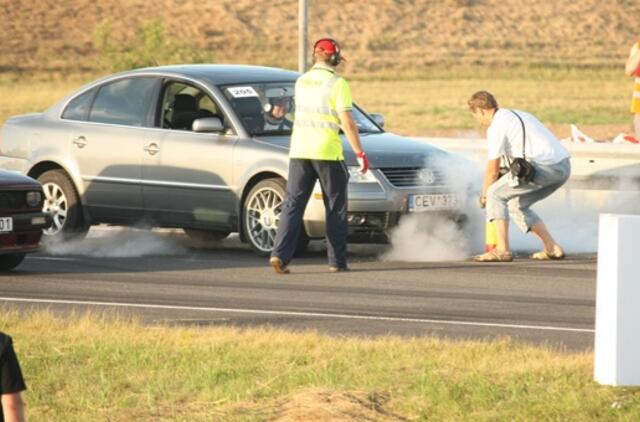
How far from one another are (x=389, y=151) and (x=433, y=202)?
548 millimetres

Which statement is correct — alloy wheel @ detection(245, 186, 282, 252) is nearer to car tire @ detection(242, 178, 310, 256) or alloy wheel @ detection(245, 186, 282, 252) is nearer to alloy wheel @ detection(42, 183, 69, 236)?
car tire @ detection(242, 178, 310, 256)

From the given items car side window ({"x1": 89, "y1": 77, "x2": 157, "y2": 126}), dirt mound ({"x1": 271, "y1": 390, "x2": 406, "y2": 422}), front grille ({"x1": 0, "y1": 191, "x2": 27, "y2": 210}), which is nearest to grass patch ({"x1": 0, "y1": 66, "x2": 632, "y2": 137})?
car side window ({"x1": 89, "y1": 77, "x2": 157, "y2": 126})

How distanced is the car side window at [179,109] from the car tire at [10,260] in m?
2.16

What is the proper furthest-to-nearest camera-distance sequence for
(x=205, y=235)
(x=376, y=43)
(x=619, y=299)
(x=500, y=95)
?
(x=376, y=43), (x=500, y=95), (x=205, y=235), (x=619, y=299)

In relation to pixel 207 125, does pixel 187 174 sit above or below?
below

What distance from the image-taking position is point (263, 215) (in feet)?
52.0

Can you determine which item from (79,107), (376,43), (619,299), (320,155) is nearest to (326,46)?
(320,155)

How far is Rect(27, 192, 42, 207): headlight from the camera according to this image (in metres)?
14.8

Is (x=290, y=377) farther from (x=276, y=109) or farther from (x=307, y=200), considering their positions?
(x=276, y=109)

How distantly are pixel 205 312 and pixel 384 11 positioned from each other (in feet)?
268

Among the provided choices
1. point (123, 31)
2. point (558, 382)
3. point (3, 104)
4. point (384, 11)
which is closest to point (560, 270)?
point (558, 382)

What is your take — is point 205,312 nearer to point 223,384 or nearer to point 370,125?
point 223,384

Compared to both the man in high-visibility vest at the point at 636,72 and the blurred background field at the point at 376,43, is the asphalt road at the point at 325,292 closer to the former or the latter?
the man in high-visibility vest at the point at 636,72

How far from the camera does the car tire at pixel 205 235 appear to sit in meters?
17.4
